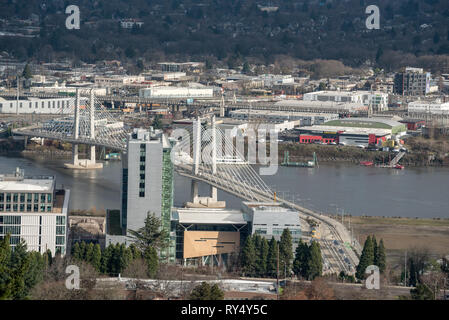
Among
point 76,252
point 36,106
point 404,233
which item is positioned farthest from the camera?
point 36,106

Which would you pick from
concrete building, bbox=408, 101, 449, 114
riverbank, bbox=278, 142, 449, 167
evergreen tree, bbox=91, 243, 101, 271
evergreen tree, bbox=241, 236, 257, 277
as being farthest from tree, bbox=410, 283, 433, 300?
concrete building, bbox=408, 101, 449, 114

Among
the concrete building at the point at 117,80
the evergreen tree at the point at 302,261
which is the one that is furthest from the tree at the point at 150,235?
the concrete building at the point at 117,80

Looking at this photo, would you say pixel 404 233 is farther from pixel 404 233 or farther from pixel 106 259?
pixel 106 259

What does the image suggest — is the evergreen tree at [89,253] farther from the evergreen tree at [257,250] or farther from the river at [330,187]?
the river at [330,187]

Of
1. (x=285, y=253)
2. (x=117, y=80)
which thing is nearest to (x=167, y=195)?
(x=285, y=253)
